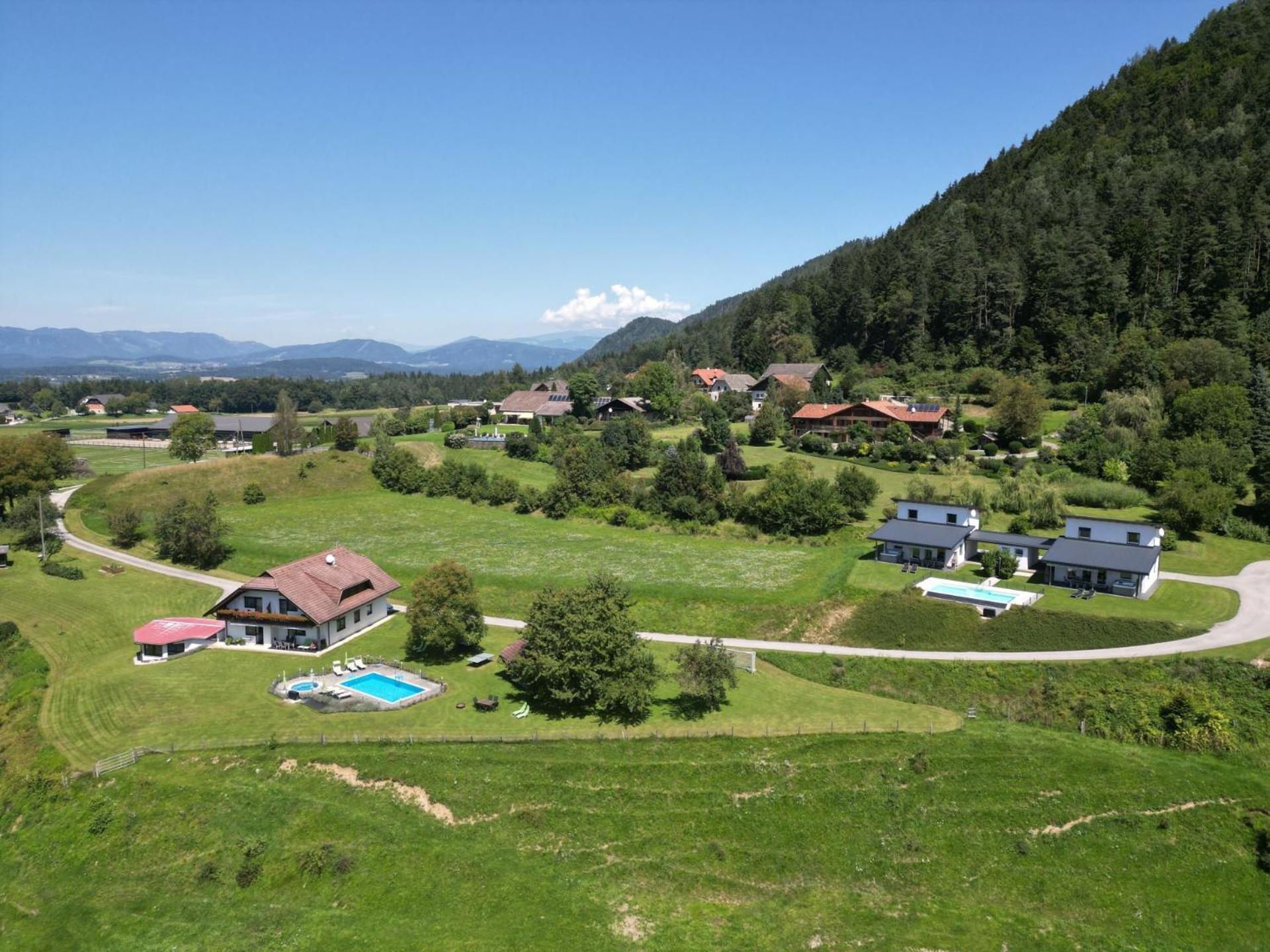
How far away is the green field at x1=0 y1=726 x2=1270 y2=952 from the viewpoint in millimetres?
24578

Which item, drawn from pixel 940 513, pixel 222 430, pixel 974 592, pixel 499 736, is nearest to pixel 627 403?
pixel 940 513

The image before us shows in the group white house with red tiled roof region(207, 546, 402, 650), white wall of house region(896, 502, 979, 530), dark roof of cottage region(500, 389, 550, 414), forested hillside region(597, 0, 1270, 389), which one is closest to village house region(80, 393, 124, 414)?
dark roof of cottage region(500, 389, 550, 414)

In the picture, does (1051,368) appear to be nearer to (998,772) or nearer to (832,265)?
(832,265)

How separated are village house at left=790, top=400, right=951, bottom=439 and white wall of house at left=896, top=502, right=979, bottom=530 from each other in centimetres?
2998

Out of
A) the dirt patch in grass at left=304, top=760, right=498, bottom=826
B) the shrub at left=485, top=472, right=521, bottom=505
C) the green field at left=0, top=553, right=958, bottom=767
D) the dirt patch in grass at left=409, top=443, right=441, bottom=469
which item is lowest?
the dirt patch in grass at left=304, top=760, right=498, bottom=826

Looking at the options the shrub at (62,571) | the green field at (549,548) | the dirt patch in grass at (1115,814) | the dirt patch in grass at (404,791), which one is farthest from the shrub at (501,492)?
the dirt patch in grass at (1115,814)

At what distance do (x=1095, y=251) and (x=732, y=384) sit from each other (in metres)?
54.6

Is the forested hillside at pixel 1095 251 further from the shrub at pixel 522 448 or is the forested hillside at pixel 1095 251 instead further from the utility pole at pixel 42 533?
the utility pole at pixel 42 533

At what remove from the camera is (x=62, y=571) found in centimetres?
5638

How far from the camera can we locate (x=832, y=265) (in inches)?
5906

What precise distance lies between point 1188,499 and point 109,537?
87854mm

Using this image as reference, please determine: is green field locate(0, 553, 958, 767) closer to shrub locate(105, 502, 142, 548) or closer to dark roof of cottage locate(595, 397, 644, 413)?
shrub locate(105, 502, 142, 548)

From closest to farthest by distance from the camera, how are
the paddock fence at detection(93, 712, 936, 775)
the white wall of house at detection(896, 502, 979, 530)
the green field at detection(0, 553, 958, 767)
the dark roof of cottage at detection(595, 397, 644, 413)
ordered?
the paddock fence at detection(93, 712, 936, 775) < the green field at detection(0, 553, 958, 767) < the white wall of house at detection(896, 502, 979, 530) < the dark roof of cottage at detection(595, 397, 644, 413)

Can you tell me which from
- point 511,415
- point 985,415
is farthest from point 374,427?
point 985,415
